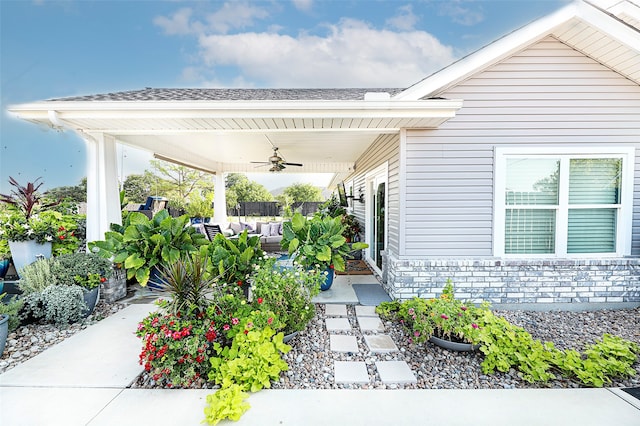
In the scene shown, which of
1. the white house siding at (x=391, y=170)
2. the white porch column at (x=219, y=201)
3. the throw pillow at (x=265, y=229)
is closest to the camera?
the white house siding at (x=391, y=170)

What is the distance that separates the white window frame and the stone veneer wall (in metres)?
0.29

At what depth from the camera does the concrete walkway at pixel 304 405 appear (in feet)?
6.68

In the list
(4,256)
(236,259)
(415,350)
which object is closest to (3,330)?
(4,256)

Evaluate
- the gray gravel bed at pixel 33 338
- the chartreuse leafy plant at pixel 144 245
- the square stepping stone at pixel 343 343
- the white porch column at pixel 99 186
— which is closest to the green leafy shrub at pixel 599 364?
the square stepping stone at pixel 343 343

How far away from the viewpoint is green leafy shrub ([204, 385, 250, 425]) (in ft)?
6.44

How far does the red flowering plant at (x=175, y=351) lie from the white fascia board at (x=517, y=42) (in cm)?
365

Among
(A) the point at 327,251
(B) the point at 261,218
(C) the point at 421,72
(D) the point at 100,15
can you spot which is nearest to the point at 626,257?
(A) the point at 327,251

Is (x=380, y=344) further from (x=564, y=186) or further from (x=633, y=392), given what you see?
(x=564, y=186)

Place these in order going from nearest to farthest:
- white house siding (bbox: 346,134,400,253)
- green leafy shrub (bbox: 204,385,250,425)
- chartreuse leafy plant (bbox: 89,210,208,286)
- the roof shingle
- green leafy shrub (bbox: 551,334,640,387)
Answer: green leafy shrub (bbox: 204,385,250,425)
green leafy shrub (bbox: 551,334,640,387)
chartreuse leafy plant (bbox: 89,210,208,286)
the roof shingle
white house siding (bbox: 346,134,400,253)

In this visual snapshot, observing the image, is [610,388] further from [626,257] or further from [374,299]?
[626,257]

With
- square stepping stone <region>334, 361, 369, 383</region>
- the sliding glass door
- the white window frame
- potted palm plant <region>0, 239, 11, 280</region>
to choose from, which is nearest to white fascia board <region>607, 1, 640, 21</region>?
the white window frame

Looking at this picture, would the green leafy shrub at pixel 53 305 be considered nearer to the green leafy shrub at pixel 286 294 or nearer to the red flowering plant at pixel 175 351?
the red flowering plant at pixel 175 351

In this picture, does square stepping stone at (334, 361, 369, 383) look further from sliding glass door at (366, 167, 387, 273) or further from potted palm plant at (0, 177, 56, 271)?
potted palm plant at (0, 177, 56, 271)

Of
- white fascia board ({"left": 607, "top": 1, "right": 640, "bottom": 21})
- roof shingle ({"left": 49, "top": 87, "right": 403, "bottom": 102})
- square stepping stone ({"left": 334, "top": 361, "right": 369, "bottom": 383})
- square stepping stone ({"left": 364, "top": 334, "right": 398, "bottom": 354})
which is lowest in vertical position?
square stepping stone ({"left": 334, "top": 361, "right": 369, "bottom": 383})
